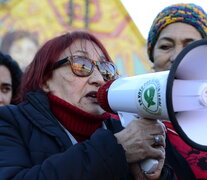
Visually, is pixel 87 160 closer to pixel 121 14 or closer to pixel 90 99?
pixel 90 99

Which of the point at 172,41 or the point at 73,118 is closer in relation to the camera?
the point at 73,118

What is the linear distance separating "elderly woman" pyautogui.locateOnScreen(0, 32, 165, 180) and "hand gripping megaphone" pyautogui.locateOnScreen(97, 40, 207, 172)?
5.9 inches

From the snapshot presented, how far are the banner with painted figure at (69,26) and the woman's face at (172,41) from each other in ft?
31.3

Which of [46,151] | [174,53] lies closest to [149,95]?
[46,151]

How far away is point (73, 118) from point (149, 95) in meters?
0.59

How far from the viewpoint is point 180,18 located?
220cm

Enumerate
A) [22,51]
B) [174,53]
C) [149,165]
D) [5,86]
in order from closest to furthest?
[149,165]
[174,53]
[5,86]
[22,51]

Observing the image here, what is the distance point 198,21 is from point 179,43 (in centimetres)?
23

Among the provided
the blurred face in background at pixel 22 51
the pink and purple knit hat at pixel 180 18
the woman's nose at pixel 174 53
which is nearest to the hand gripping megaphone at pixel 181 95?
the woman's nose at pixel 174 53

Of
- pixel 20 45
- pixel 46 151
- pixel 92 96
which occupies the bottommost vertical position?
pixel 46 151

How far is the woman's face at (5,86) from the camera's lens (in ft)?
9.70

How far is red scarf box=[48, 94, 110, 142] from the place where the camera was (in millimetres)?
1658

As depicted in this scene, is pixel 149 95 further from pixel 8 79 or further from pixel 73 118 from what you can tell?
pixel 8 79

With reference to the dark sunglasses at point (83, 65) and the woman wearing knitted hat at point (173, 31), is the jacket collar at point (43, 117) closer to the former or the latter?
the dark sunglasses at point (83, 65)
